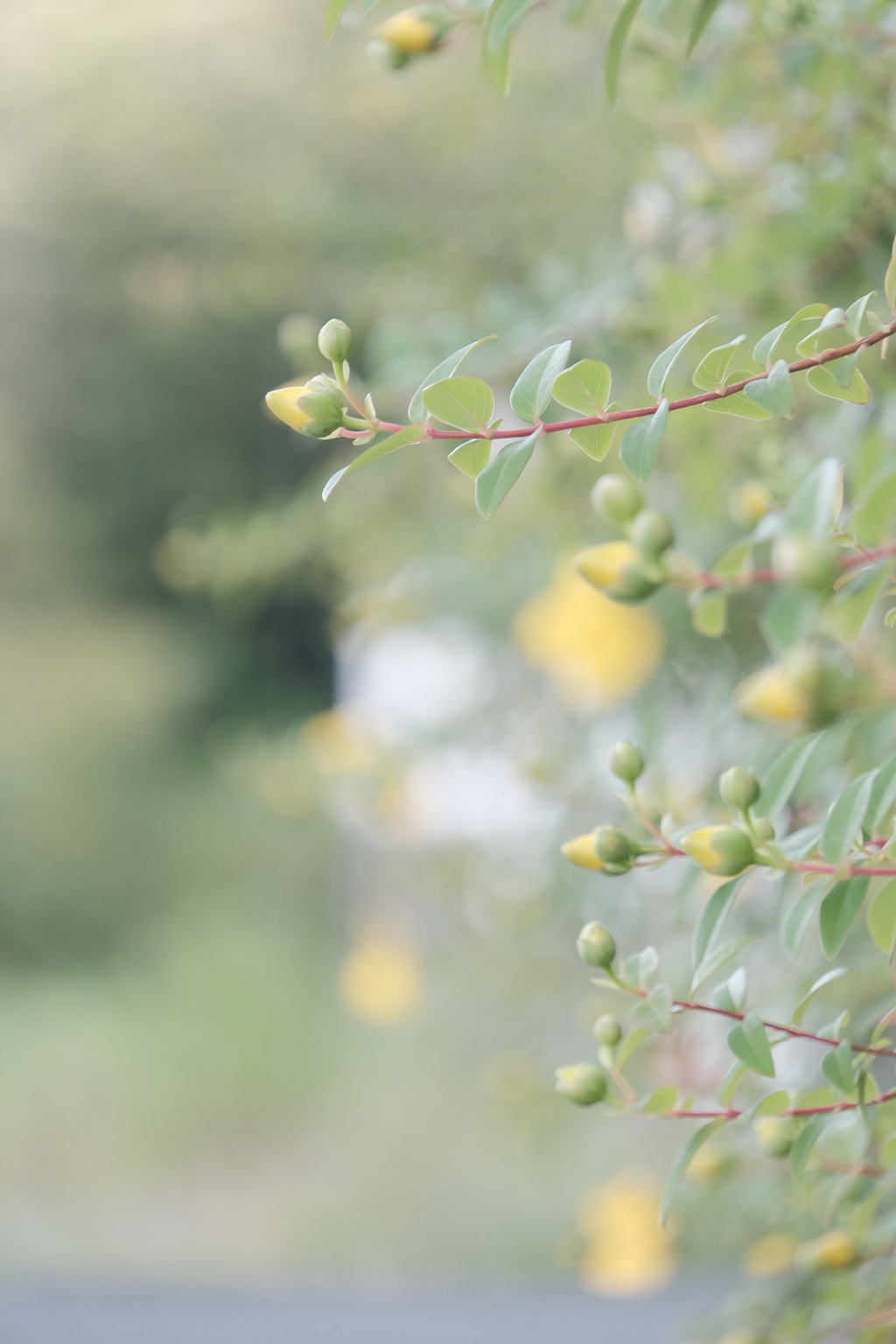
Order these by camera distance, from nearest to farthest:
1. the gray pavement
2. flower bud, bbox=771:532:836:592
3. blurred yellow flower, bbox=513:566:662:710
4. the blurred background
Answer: flower bud, bbox=771:532:836:592 → the blurred background → blurred yellow flower, bbox=513:566:662:710 → the gray pavement

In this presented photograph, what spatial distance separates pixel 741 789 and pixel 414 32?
0.52ft

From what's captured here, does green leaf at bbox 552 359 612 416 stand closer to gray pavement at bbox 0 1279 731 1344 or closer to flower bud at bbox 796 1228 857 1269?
flower bud at bbox 796 1228 857 1269

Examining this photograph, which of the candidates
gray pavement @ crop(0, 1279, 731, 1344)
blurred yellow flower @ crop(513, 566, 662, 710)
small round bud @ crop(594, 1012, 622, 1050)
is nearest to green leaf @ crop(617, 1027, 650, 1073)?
small round bud @ crop(594, 1012, 622, 1050)

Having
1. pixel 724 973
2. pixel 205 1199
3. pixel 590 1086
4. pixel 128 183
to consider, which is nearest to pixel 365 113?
pixel 128 183

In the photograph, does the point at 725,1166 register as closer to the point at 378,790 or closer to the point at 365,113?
the point at 378,790

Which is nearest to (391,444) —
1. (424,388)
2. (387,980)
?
(424,388)

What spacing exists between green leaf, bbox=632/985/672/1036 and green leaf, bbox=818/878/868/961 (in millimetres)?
26

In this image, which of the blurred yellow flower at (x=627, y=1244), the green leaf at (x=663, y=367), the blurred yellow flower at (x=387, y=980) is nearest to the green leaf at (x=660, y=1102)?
the green leaf at (x=663, y=367)

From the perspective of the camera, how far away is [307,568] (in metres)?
0.90

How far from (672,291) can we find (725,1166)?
8.4 inches

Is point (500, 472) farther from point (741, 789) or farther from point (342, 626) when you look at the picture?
point (342, 626)

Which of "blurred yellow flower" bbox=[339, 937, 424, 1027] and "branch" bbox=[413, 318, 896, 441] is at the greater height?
"blurred yellow flower" bbox=[339, 937, 424, 1027]

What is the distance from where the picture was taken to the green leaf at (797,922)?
6.1 inches

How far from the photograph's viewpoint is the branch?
0.13 m
